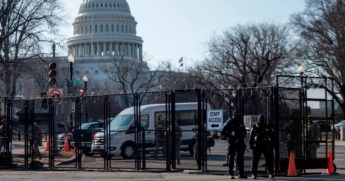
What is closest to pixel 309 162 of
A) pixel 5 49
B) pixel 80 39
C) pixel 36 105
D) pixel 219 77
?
pixel 36 105

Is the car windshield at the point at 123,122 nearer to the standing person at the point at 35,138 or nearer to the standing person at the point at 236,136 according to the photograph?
A: the standing person at the point at 35,138

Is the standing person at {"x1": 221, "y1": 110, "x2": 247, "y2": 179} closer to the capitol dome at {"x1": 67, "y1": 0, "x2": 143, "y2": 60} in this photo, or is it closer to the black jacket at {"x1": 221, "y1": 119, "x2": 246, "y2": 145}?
the black jacket at {"x1": 221, "y1": 119, "x2": 246, "y2": 145}

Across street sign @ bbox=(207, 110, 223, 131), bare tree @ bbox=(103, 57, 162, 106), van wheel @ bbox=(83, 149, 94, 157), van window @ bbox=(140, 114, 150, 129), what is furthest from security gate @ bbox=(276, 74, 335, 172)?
bare tree @ bbox=(103, 57, 162, 106)

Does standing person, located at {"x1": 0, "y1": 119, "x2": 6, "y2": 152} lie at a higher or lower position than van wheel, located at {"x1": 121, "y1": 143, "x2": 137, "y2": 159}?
higher

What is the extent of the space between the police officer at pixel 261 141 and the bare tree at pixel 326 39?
48.2m

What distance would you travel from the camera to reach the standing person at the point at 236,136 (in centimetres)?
2222

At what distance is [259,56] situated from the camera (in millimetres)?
76250

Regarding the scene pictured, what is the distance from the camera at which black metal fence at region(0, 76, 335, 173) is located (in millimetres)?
23531

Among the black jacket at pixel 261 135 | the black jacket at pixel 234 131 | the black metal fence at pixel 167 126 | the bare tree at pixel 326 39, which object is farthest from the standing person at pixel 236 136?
the bare tree at pixel 326 39

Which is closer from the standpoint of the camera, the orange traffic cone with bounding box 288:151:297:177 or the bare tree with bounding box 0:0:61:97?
the orange traffic cone with bounding box 288:151:297:177

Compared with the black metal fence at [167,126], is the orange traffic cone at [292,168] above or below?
below

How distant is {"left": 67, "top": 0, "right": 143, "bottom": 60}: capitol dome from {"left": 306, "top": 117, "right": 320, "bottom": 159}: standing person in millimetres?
130285

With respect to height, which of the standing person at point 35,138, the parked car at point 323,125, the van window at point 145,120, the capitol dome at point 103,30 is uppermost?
the capitol dome at point 103,30

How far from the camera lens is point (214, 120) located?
24938 millimetres
